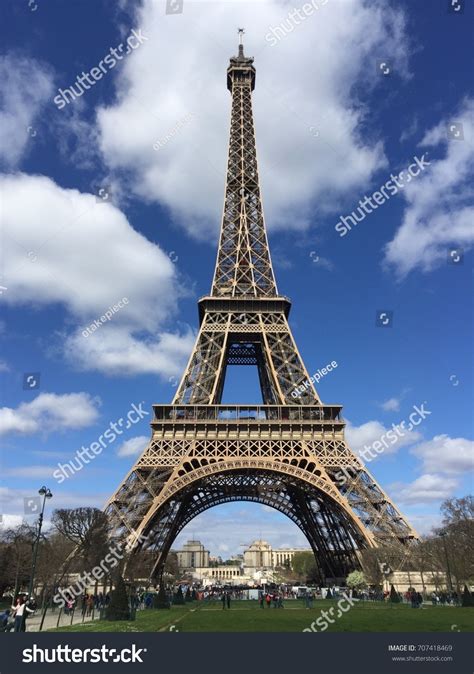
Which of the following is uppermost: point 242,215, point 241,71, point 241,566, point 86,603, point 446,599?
point 241,71

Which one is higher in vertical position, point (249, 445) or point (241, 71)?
point (241, 71)

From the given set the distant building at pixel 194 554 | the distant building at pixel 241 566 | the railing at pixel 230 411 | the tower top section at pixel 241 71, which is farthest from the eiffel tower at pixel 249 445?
the distant building at pixel 194 554

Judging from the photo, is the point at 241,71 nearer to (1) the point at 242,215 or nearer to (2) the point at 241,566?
(1) the point at 242,215

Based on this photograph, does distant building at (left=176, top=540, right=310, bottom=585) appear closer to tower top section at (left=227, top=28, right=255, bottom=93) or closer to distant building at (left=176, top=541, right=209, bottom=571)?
distant building at (left=176, top=541, right=209, bottom=571)

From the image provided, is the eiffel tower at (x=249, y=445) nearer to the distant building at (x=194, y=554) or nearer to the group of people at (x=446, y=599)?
the group of people at (x=446, y=599)

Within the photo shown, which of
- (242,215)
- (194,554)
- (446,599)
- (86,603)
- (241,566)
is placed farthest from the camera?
(194,554)

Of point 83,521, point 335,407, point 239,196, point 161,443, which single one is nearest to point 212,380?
point 161,443

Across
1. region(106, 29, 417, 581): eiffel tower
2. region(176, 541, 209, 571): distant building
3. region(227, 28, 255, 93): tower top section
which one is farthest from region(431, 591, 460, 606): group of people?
region(176, 541, 209, 571): distant building

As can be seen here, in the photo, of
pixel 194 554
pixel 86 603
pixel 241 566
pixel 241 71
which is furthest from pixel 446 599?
pixel 194 554
